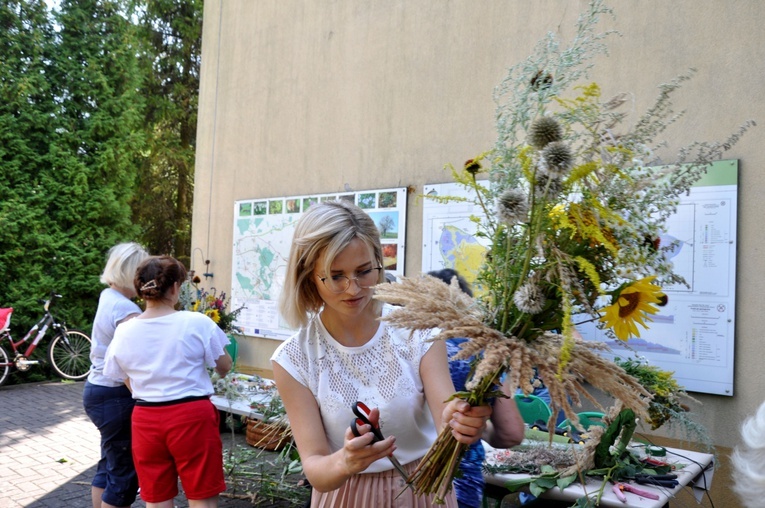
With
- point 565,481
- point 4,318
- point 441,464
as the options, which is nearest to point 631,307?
point 441,464

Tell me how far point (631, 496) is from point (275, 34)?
676 cm

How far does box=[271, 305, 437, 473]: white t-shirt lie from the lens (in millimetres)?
1806

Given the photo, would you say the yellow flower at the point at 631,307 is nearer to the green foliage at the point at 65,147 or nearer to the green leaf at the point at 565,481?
the green leaf at the point at 565,481

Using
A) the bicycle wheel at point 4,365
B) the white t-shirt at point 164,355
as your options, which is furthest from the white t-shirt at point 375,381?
the bicycle wheel at point 4,365

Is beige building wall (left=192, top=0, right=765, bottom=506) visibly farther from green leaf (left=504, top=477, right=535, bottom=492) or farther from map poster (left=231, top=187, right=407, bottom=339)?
green leaf (left=504, top=477, right=535, bottom=492)

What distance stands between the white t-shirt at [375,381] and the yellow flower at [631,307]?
566 millimetres

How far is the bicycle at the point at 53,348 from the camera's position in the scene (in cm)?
909

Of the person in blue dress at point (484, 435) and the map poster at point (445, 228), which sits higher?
the map poster at point (445, 228)

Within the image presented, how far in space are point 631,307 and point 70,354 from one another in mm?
10194

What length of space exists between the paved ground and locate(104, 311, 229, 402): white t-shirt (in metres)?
1.82

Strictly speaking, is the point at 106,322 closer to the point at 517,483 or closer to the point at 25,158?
the point at 517,483

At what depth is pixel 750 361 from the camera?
161 inches

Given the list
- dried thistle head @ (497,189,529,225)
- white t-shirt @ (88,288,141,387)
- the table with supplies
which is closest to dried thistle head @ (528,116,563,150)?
dried thistle head @ (497,189,529,225)

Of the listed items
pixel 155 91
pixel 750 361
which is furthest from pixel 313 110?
pixel 155 91
